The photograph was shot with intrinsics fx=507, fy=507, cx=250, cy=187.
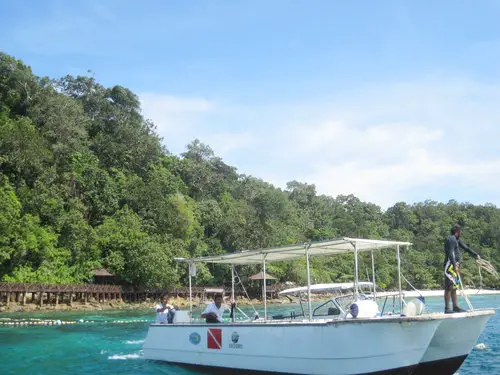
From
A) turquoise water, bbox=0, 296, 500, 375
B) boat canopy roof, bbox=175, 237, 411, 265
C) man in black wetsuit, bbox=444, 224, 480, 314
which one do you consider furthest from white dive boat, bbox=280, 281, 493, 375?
turquoise water, bbox=0, 296, 500, 375

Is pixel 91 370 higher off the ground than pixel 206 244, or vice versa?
pixel 206 244

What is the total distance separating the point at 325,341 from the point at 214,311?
4015 millimetres

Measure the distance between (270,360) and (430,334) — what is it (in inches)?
145

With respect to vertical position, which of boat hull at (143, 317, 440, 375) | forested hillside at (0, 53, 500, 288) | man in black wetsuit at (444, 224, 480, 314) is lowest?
boat hull at (143, 317, 440, 375)

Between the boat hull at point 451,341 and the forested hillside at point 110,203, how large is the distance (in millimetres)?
35250

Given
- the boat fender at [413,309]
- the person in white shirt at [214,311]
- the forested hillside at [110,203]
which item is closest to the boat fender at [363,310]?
the boat fender at [413,309]

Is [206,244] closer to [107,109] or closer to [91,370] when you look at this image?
[107,109]

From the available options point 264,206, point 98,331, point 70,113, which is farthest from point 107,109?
point 98,331

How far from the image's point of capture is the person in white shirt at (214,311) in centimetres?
1387

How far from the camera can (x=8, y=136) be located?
4738 centimetres

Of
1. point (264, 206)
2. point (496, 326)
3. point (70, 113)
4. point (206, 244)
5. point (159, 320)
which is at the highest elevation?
point (70, 113)

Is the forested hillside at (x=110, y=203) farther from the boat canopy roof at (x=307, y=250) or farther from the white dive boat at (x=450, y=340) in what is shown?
the white dive boat at (x=450, y=340)

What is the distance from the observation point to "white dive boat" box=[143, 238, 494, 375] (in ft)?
34.5

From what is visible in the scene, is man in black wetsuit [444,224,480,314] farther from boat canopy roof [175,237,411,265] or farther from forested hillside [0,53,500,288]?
forested hillside [0,53,500,288]
